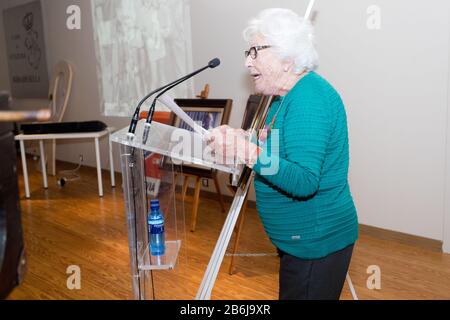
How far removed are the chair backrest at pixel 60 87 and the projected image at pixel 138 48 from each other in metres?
0.47

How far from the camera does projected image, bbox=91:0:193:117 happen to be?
4023mm

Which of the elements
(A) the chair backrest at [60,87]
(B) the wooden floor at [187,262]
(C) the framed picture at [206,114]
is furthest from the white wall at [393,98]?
(A) the chair backrest at [60,87]

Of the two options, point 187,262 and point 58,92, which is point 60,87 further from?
point 187,262

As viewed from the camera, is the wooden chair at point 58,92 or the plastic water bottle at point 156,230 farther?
the wooden chair at point 58,92

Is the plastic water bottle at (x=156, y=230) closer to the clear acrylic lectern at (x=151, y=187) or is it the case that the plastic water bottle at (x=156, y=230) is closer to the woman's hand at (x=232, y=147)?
the clear acrylic lectern at (x=151, y=187)

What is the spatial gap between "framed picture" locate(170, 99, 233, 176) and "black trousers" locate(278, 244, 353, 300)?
1.86 m

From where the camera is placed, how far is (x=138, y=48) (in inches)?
174

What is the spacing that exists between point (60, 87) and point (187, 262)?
3.66m

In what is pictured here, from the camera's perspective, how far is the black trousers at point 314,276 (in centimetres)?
122

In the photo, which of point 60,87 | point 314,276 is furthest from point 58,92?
point 314,276

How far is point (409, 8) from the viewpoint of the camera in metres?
2.58

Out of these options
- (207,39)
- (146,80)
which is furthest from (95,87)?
(207,39)
